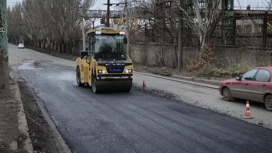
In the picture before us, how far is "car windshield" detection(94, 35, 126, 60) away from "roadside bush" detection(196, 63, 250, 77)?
784 centimetres

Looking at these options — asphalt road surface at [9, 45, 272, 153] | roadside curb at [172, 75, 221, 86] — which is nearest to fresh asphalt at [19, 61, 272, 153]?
asphalt road surface at [9, 45, 272, 153]

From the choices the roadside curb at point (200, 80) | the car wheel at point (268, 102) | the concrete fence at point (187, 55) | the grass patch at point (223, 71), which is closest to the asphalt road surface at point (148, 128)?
the car wheel at point (268, 102)

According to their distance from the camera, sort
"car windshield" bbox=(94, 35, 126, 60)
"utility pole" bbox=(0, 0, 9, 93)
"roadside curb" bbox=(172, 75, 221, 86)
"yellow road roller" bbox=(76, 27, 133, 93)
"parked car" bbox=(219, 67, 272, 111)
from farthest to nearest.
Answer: "roadside curb" bbox=(172, 75, 221, 86)
"car windshield" bbox=(94, 35, 126, 60)
"yellow road roller" bbox=(76, 27, 133, 93)
"utility pole" bbox=(0, 0, 9, 93)
"parked car" bbox=(219, 67, 272, 111)

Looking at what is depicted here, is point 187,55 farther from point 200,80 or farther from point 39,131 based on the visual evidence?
point 39,131

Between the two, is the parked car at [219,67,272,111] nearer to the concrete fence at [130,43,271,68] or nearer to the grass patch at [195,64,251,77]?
the grass patch at [195,64,251,77]

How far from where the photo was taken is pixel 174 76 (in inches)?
1019

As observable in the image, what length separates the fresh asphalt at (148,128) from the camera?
782 cm

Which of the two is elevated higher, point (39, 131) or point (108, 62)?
point (108, 62)

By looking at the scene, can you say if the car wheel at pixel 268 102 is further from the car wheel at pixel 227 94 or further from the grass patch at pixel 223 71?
the grass patch at pixel 223 71

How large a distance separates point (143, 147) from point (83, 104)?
6.32 m

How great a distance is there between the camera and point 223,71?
2267cm

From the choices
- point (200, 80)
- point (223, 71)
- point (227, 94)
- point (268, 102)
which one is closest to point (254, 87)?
point (268, 102)

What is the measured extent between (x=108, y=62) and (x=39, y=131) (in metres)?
7.46

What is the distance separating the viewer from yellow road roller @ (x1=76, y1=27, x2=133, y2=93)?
16.4 metres
